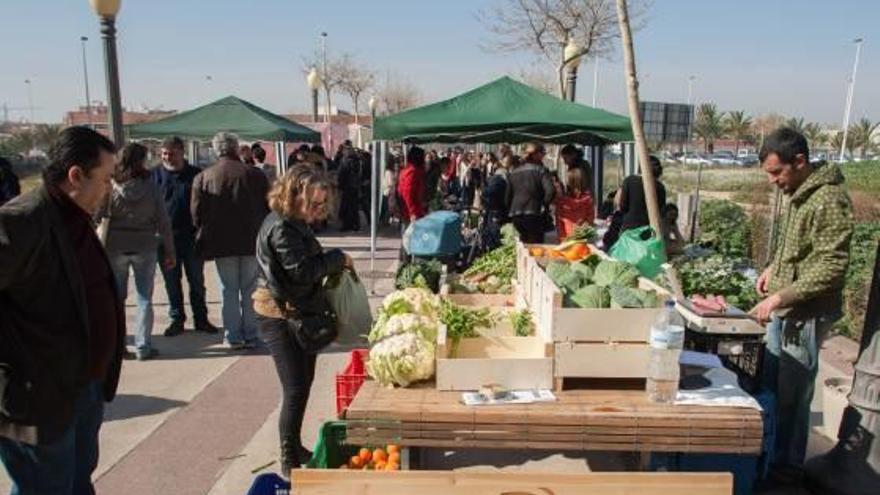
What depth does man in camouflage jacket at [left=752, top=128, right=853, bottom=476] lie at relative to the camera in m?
3.36

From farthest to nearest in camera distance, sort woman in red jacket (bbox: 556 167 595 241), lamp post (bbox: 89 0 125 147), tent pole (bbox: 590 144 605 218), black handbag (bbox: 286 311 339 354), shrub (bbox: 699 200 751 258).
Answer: tent pole (bbox: 590 144 605 218)
shrub (bbox: 699 200 751 258)
woman in red jacket (bbox: 556 167 595 241)
lamp post (bbox: 89 0 125 147)
black handbag (bbox: 286 311 339 354)

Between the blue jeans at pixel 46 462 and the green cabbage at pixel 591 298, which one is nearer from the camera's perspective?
the blue jeans at pixel 46 462

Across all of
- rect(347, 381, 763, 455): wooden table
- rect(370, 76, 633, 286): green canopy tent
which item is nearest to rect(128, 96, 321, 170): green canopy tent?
rect(370, 76, 633, 286): green canopy tent

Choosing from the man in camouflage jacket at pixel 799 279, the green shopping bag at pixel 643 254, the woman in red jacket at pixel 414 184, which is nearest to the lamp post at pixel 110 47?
the woman in red jacket at pixel 414 184

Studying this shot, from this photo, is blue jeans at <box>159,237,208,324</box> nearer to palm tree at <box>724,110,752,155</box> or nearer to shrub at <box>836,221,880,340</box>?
shrub at <box>836,221,880,340</box>

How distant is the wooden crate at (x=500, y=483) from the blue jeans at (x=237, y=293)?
12.8 ft

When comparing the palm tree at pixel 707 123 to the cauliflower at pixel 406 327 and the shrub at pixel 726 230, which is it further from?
the cauliflower at pixel 406 327

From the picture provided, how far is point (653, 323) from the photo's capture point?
2.72m

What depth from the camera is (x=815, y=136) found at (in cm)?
5609

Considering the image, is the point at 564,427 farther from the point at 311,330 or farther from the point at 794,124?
the point at 794,124

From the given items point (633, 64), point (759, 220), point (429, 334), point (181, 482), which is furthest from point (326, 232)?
point (429, 334)

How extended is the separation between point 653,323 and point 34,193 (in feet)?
7.54

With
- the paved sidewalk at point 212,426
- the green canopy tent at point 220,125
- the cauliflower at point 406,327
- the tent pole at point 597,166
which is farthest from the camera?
the tent pole at point 597,166

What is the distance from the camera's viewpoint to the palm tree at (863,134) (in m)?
56.8
